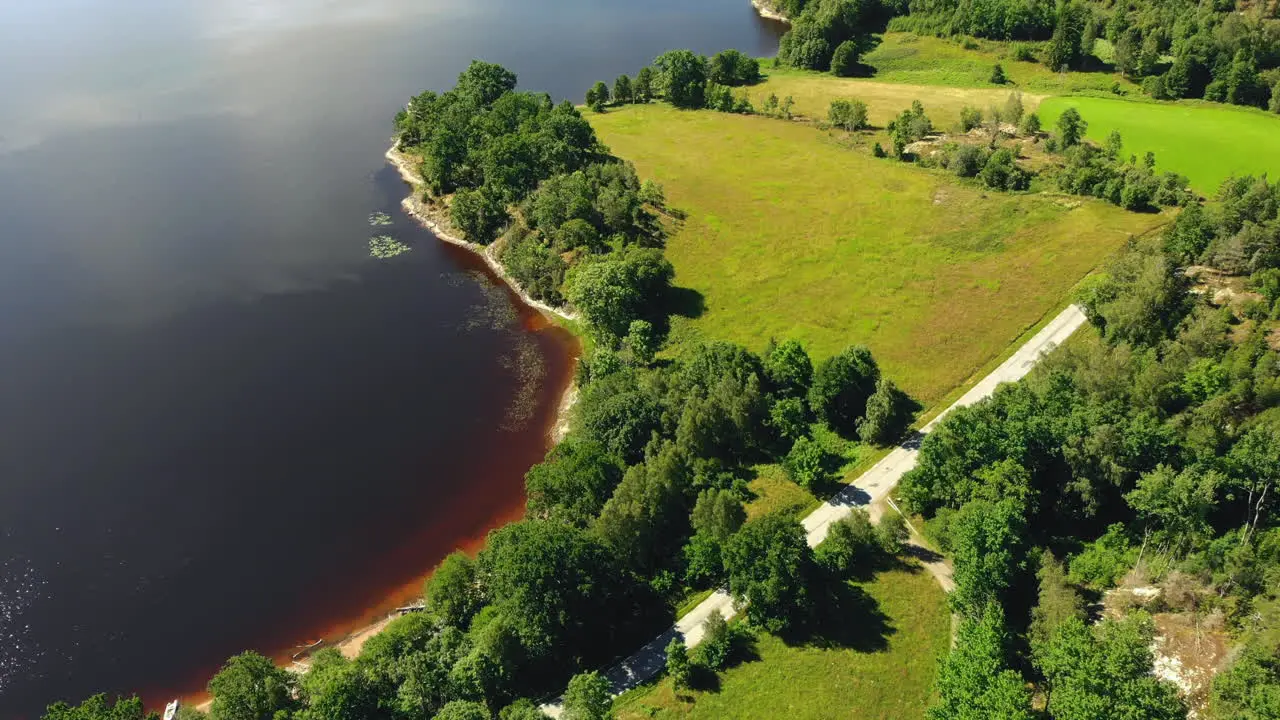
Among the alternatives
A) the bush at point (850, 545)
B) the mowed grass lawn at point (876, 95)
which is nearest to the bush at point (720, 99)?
the mowed grass lawn at point (876, 95)

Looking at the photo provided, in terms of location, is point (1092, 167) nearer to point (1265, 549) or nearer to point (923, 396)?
point (923, 396)

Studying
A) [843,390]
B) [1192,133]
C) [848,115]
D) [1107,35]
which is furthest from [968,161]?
[1107,35]

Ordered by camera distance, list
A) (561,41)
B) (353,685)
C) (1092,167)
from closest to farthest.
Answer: (353,685), (1092,167), (561,41)

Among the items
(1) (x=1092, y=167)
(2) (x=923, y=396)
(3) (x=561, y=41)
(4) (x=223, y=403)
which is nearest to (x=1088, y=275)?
(1) (x=1092, y=167)

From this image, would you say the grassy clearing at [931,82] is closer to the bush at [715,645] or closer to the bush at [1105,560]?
the bush at [1105,560]

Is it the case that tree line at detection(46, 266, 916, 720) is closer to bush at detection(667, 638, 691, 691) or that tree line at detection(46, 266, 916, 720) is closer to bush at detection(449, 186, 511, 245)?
bush at detection(667, 638, 691, 691)
